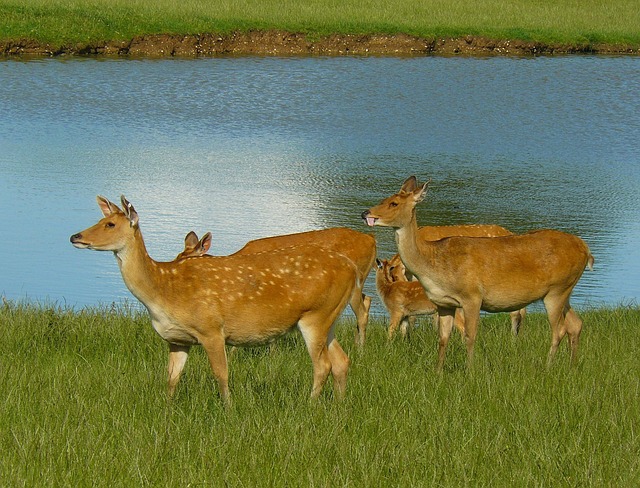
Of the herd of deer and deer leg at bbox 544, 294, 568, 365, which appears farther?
deer leg at bbox 544, 294, 568, 365

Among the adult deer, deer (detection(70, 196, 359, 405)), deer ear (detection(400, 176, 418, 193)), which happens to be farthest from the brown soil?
deer (detection(70, 196, 359, 405))

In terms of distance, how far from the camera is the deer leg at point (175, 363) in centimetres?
859

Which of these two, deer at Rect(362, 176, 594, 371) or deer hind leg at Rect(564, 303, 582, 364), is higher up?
deer at Rect(362, 176, 594, 371)

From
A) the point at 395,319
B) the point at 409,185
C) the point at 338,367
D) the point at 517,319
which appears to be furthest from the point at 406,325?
the point at 338,367

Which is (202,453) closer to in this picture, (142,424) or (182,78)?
(142,424)

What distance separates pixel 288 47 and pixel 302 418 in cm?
3455

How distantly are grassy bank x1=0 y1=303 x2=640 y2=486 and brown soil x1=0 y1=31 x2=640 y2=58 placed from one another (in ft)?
93.5

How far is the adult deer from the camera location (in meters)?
11.4

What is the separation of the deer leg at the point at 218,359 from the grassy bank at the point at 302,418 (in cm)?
16

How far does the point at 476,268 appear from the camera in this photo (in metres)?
10.4

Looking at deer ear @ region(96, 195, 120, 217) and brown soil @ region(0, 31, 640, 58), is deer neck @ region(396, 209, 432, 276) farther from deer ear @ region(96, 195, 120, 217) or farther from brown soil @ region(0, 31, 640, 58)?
brown soil @ region(0, 31, 640, 58)

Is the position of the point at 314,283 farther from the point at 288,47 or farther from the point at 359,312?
the point at 288,47

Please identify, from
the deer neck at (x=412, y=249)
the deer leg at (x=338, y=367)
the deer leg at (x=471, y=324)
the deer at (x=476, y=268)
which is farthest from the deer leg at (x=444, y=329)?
the deer leg at (x=338, y=367)

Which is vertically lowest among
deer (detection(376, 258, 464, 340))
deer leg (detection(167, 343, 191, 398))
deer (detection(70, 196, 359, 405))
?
deer (detection(376, 258, 464, 340))
